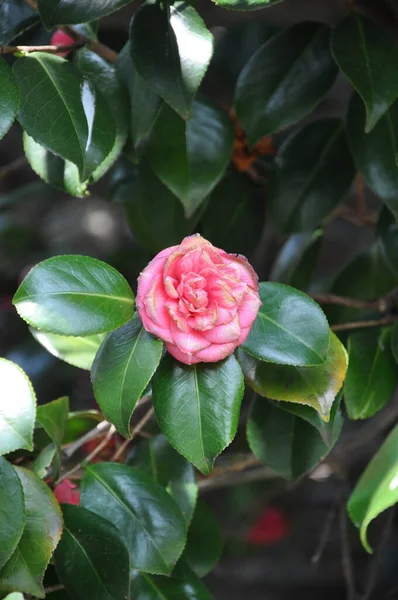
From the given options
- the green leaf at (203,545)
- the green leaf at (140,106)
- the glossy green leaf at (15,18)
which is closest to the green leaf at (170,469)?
the green leaf at (203,545)

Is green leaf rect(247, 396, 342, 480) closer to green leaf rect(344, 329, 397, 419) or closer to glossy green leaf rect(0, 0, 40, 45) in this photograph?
green leaf rect(344, 329, 397, 419)

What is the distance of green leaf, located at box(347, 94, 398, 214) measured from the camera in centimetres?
92

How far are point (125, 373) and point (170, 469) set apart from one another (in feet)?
0.90

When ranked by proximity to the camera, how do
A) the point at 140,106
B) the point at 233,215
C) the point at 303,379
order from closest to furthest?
the point at 303,379 < the point at 140,106 < the point at 233,215

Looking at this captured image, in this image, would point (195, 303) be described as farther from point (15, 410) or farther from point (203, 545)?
point (203, 545)

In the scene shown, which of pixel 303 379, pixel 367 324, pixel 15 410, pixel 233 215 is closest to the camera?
pixel 15 410

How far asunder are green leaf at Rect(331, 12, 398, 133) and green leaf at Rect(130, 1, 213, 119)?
0.16 m

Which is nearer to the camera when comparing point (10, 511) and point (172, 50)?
point (10, 511)

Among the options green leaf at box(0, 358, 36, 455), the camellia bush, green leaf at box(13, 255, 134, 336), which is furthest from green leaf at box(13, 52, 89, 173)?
green leaf at box(0, 358, 36, 455)

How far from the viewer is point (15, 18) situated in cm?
87

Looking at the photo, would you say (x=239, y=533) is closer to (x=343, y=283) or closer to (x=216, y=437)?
(x=343, y=283)

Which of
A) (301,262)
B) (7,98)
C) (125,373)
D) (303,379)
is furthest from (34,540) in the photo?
(301,262)

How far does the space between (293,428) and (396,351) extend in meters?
0.15

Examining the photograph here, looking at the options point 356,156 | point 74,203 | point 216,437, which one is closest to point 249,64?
point 356,156
